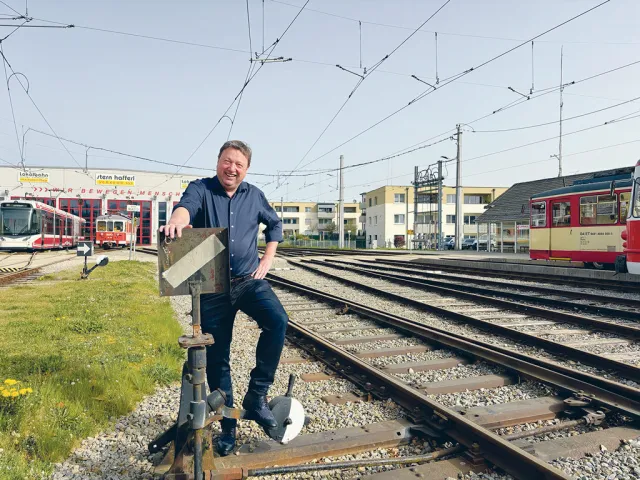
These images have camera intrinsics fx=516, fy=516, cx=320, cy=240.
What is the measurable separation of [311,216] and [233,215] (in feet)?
345

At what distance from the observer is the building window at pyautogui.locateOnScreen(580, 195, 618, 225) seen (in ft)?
55.1

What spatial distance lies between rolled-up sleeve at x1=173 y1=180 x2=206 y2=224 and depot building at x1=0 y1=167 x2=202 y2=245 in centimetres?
5599

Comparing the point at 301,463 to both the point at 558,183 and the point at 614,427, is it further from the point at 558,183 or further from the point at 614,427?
the point at 558,183

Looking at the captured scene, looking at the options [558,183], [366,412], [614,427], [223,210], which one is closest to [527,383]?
[614,427]

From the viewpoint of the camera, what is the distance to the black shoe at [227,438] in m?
Answer: 3.20

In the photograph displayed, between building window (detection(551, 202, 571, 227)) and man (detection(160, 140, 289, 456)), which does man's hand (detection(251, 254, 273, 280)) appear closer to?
man (detection(160, 140, 289, 456))

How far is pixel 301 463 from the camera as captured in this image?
314 cm

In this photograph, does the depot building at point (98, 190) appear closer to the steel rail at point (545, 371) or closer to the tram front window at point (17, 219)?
the tram front window at point (17, 219)

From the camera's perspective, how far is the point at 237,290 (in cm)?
314

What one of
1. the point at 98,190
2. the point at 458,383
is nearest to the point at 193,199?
the point at 458,383

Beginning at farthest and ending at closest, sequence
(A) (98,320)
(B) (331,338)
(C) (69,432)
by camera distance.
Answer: (A) (98,320) → (B) (331,338) → (C) (69,432)

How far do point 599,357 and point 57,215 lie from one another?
3604cm

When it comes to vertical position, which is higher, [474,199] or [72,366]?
[474,199]

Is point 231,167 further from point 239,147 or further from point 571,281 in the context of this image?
point 571,281
